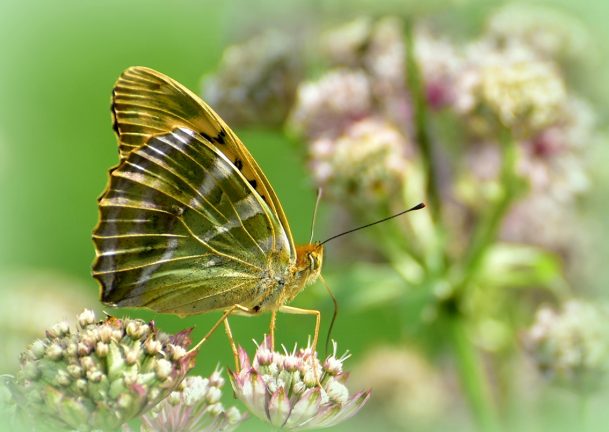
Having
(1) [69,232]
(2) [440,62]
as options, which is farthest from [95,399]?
(1) [69,232]

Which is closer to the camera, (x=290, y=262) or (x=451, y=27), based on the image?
(x=290, y=262)

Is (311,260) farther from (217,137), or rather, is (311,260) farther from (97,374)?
(97,374)

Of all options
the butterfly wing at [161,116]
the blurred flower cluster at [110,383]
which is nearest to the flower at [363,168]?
the butterfly wing at [161,116]

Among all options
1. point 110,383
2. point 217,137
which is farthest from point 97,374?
point 217,137

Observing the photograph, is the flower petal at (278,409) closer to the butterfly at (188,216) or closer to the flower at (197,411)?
the flower at (197,411)

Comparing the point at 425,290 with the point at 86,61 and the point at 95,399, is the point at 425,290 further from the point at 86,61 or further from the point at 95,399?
the point at 86,61

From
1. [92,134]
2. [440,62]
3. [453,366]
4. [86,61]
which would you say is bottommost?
[453,366]

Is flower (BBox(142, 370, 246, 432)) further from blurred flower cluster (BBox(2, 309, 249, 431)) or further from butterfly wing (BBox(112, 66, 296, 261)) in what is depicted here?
butterfly wing (BBox(112, 66, 296, 261))

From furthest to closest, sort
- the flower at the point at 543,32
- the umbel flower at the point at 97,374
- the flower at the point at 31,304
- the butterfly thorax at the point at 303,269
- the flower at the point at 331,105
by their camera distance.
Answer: the flower at the point at 543,32 < the flower at the point at 331,105 < the flower at the point at 31,304 < the butterfly thorax at the point at 303,269 < the umbel flower at the point at 97,374
